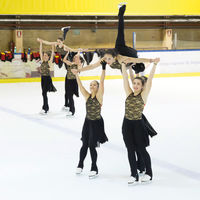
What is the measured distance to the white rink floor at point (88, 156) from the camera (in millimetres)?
4516

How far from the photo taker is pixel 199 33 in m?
23.2

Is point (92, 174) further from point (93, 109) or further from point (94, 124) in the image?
point (93, 109)

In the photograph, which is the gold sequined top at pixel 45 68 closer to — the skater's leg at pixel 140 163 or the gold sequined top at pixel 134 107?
the skater's leg at pixel 140 163

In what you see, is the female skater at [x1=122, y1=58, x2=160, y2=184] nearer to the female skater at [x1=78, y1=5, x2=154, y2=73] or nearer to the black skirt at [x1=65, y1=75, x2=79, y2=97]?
the female skater at [x1=78, y1=5, x2=154, y2=73]

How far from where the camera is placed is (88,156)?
19.5 ft

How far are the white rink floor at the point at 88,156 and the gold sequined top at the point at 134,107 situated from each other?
0.79 meters

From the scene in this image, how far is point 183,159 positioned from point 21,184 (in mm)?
2353

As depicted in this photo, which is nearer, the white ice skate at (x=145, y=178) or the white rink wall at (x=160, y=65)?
the white ice skate at (x=145, y=178)

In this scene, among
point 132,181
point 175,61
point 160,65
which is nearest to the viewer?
point 132,181

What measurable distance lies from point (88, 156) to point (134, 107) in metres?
1.70

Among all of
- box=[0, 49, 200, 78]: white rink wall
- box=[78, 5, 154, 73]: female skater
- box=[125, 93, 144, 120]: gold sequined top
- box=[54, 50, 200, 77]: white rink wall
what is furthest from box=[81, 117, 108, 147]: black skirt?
box=[54, 50, 200, 77]: white rink wall

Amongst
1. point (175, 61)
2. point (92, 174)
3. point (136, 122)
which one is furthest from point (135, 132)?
point (175, 61)

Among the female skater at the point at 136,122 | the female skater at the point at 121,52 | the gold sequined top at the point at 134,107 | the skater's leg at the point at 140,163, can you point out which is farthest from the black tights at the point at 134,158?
the female skater at the point at 121,52

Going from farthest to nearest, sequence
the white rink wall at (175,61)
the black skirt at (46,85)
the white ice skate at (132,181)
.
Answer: the white rink wall at (175,61), the black skirt at (46,85), the white ice skate at (132,181)
